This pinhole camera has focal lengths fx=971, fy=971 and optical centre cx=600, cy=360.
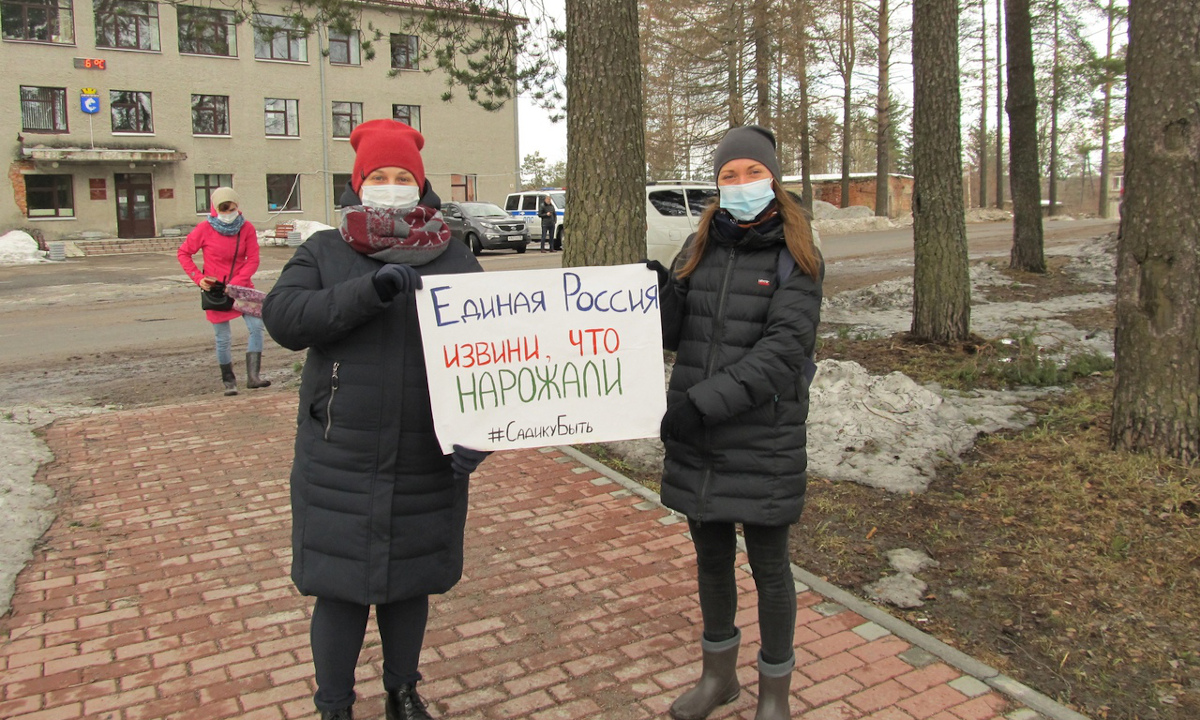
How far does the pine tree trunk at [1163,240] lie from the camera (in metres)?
5.20

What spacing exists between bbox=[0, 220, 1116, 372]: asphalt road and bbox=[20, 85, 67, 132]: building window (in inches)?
327

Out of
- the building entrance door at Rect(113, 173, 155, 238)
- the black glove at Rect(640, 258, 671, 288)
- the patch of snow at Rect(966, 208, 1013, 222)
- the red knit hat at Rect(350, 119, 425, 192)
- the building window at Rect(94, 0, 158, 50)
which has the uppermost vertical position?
the building window at Rect(94, 0, 158, 50)

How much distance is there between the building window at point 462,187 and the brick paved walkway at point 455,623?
38.7 meters

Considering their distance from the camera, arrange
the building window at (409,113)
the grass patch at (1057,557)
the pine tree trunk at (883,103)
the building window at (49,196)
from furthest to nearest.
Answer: the building window at (409,113)
the building window at (49,196)
the pine tree trunk at (883,103)
the grass patch at (1057,557)

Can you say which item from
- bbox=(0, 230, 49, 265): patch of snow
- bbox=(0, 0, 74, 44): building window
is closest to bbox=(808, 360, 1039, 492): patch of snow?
bbox=(0, 230, 49, 265): patch of snow

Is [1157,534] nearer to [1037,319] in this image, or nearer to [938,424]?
[938,424]

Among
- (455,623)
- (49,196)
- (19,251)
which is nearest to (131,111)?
(49,196)

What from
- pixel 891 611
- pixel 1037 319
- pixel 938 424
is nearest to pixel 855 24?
pixel 1037 319

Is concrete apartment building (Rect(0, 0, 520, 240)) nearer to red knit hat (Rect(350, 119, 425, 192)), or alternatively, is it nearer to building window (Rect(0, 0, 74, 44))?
building window (Rect(0, 0, 74, 44))

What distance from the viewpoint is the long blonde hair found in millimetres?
3020

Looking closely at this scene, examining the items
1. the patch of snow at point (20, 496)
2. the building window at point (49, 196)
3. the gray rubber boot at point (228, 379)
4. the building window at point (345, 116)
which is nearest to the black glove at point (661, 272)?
the patch of snow at point (20, 496)

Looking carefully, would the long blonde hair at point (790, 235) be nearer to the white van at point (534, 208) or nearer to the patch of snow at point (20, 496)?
the patch of snow at point (20, 496)

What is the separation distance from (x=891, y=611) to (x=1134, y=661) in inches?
36.2

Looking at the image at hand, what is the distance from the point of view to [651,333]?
3.33 m
